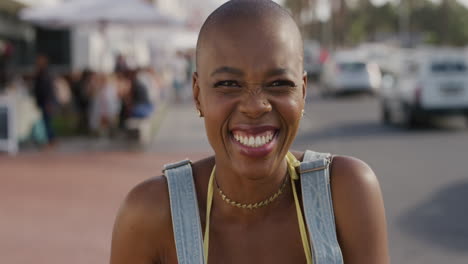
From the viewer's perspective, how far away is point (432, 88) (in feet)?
55.5

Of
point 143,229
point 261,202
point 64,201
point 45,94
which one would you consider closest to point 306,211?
point 261,202

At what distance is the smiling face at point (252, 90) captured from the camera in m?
1.84

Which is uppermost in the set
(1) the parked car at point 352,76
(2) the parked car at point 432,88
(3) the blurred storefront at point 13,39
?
(3) the blurred storefront at point 13,39

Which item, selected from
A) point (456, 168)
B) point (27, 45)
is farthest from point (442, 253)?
point (27, 45)

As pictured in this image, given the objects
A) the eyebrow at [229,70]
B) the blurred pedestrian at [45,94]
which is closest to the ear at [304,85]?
the eyebrow at [229,70]

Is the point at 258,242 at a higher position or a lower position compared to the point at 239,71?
lower

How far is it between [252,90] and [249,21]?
16 cm

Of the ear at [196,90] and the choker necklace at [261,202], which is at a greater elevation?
the ear at [196,90]

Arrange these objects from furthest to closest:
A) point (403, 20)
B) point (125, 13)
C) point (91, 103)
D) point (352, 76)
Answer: point (403, 20), point (352, 76), point (91, 103), point (125, 13)

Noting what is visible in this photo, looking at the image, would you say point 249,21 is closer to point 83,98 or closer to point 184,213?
point 184,213

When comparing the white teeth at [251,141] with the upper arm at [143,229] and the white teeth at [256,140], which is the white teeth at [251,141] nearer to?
the white teeth at [256,140]

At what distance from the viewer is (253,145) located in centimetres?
188

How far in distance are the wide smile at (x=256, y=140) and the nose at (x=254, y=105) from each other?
0.12ft

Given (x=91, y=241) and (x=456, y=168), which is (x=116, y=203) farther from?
(x=456, y=168)
